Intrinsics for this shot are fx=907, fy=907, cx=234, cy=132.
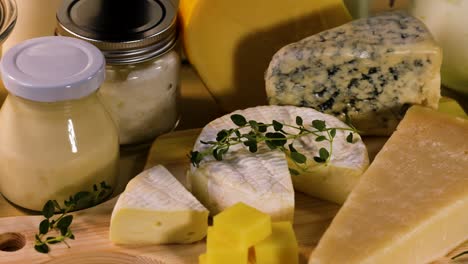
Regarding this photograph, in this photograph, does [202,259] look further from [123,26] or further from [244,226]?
[123,26]

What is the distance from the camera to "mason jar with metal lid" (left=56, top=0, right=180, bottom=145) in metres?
1.54

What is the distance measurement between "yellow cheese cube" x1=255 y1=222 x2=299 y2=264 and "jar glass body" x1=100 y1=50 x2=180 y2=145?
399mm

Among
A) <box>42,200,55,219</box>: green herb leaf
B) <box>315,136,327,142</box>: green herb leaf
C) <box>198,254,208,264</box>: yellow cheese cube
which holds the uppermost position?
<box>315,136,327,142</box>: green herb leaf

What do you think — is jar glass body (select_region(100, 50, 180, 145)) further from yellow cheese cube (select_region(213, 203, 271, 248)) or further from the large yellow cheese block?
yellow cheese cube (select_region(213, 203, 271, 248))

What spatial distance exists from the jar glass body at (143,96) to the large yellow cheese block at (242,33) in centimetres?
7

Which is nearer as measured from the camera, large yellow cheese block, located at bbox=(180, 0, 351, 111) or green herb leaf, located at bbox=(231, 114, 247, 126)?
green herb leaf, located at bbox=(231, 114, 247, 126)

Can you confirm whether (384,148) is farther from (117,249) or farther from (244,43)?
(117,249)

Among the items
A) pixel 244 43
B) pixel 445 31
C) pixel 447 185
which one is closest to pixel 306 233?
pixel 447 185

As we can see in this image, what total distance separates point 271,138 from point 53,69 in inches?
14.4

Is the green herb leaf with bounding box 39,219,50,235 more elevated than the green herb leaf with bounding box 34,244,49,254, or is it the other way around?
the green herb leaf with bounding box 39,219,50,235

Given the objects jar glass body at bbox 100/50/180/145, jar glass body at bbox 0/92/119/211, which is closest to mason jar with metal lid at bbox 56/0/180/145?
jar glass body at bbox 100/50/180/145

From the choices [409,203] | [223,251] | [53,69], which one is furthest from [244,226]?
[53,69]

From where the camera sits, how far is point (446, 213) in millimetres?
1402

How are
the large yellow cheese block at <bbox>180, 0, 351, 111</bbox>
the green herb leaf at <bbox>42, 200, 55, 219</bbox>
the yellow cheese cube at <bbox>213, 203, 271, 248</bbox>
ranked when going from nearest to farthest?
1. the yellow cheese cube at <bbox>213, 203, 271, 248</bbox>
2. the green herb leaf at <bbox>42, 200, 55, 219</bbox>
3. the large yellow cheese block at <bbox>180, 0, 351, 111</bbox>
